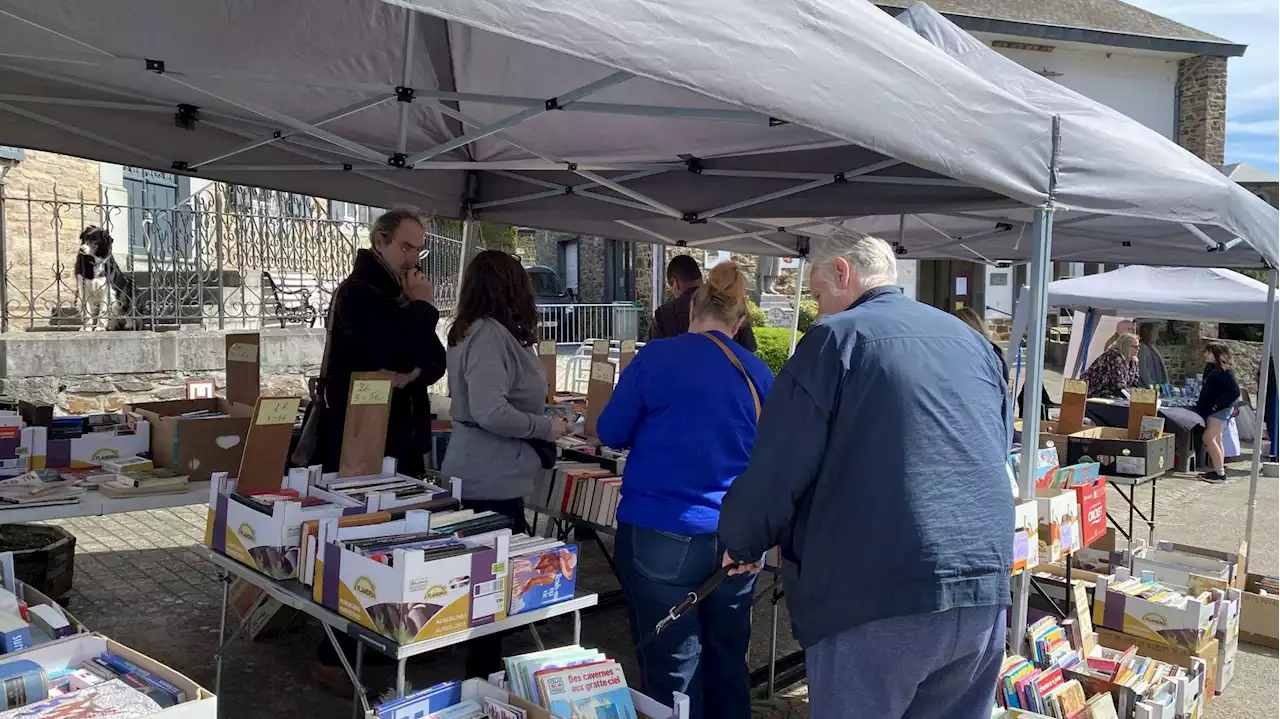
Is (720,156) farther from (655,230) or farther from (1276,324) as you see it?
(1276,324)

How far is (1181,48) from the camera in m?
19.1

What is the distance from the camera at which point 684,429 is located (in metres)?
2.76

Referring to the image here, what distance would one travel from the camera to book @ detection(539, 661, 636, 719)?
7.44 feet

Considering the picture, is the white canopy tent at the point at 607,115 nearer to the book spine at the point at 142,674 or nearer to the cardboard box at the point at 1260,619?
the book spine at the point at 142,674

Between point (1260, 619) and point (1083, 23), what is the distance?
57.5 ft

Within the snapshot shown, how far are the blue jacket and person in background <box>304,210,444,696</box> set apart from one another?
1964 mm

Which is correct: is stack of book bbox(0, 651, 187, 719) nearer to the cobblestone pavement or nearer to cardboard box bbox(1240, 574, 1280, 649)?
the cobblestone pavement

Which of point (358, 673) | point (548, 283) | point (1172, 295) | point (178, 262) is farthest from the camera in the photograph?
point (548, 283)

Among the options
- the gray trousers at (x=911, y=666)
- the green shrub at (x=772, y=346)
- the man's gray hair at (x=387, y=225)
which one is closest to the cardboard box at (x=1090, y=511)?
the gray trousers at (x=911, y=666)

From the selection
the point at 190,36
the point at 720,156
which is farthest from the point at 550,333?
the point at 190,36

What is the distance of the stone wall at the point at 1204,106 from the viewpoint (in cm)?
1928

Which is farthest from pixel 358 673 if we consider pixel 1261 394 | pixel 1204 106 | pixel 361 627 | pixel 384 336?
pixel 1204 106

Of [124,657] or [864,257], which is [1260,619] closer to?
[864,257]

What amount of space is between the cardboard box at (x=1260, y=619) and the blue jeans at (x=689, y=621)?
11.1 ft
